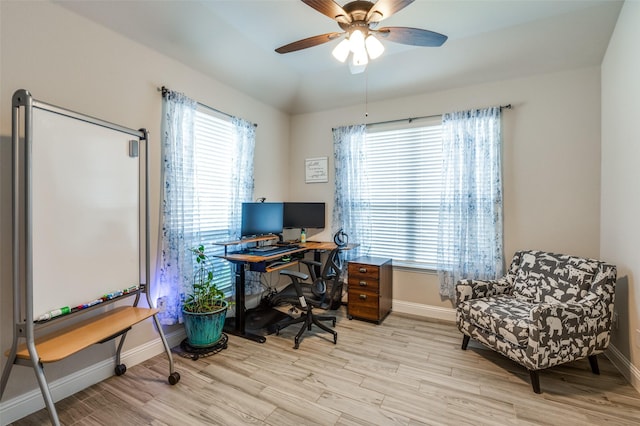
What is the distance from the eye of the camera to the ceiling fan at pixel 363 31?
1.70m

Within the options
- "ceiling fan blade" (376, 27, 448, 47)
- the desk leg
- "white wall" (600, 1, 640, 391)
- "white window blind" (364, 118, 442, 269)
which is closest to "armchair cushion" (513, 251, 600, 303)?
"white wall" (600, 1, 640, 391)

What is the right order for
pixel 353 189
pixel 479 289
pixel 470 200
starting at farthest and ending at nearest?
pixel 353 189 < pixel 470 200 < pixel 479 289

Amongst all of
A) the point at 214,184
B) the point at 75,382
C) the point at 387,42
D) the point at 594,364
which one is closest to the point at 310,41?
the point at 387,42

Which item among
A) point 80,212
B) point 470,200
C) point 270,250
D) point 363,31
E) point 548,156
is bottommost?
point 270,250

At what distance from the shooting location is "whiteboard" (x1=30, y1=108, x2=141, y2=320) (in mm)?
1578

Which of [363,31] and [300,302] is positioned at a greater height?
[363,31]

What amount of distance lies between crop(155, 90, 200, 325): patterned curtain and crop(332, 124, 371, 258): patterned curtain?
73.7 inches

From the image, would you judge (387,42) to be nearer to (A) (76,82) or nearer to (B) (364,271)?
(B) (364,271)

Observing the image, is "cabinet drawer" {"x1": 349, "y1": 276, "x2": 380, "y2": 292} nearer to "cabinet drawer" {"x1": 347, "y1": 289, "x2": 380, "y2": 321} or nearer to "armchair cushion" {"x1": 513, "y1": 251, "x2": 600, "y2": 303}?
"cabinet drawer" {"x1": 347, "y1": 289, "x2": 380, "y2": 321}

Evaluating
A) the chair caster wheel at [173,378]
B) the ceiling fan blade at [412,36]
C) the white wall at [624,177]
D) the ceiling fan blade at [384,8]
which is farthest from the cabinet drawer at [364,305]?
the ceiling fan blade at [384,8]

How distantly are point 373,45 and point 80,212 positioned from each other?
85.7 inches

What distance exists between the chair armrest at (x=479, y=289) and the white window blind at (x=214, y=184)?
93.4 inches

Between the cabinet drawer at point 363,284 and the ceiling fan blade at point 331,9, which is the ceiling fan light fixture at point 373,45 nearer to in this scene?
the ceiling fan blade at point 331,9

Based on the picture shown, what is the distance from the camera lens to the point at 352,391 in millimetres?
2033
